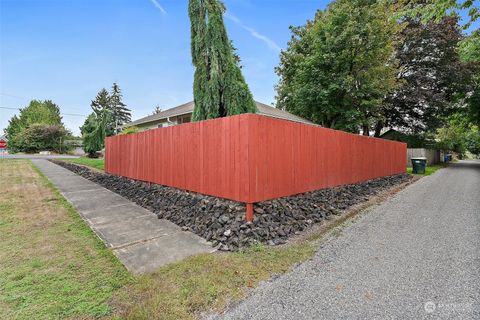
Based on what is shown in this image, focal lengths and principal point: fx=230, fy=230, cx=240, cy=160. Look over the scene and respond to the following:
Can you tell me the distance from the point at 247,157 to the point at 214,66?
428 centimetres

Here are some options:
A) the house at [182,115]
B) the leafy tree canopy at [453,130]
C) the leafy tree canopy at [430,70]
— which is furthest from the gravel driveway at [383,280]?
the leafy tree canopy at [453,130]

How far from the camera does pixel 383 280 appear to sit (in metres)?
2.42

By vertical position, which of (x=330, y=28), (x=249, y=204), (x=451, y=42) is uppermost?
(x=451, y=42)

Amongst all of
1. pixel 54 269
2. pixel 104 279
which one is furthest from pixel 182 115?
pixel 104 279

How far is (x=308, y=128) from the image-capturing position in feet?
17.3

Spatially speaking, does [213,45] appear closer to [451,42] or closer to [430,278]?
[430,278]

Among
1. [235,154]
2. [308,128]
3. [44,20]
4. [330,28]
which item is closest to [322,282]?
[235,154]

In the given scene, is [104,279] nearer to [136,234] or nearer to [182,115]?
[136,234]

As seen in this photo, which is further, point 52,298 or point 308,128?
point 308,128

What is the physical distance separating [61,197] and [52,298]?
5.27 meters

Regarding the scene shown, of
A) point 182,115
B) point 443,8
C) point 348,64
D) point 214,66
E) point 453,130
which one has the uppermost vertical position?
point 348,64

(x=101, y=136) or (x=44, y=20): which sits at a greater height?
(x=44, y=20)

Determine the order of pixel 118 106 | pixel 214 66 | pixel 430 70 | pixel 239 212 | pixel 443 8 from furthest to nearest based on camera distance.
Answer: pixel 118 106
pixel 430 70
pixel 214 66
pixel 443 8
pixel 239 212

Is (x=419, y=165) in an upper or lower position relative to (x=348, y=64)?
lower
